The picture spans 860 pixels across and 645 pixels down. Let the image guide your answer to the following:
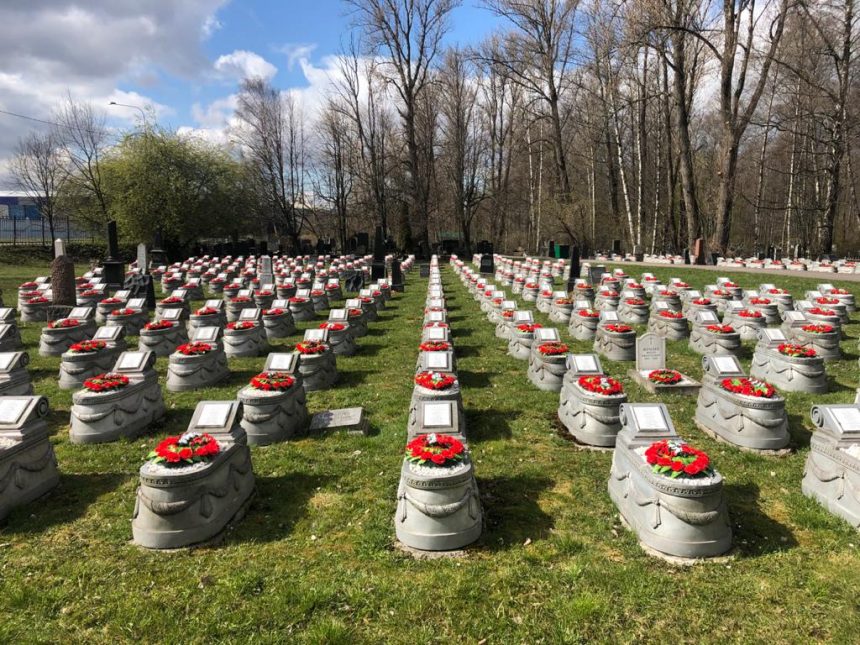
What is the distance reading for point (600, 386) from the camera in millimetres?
7633

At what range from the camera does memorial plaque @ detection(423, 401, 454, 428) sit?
20.7 feet

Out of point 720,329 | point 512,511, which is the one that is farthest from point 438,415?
point 720,329

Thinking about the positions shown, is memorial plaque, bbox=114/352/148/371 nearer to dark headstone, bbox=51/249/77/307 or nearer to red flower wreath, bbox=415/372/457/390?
red flower wreath, bbox=415/372/457/390

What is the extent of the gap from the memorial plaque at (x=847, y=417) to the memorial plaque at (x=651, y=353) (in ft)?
13.5

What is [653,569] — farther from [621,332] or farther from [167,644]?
[621,332]

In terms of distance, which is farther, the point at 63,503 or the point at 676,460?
the point at 63,503

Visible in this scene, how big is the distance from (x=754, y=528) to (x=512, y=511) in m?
2.54

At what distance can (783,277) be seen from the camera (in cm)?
2295

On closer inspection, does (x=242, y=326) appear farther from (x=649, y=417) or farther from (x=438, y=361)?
(x=649, y=417)

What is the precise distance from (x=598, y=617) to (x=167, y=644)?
3.44 m

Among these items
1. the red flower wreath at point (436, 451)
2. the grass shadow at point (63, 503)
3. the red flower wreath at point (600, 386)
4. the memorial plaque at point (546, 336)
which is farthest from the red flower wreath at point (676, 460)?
the grass shadow at point (63, 503)

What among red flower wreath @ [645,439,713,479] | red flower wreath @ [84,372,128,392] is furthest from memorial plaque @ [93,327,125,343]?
red flower wreath @ [645,439,713,479]

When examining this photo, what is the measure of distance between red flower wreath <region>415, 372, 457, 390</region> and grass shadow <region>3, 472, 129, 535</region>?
13.7ft

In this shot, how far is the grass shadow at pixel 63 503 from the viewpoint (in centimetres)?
548
